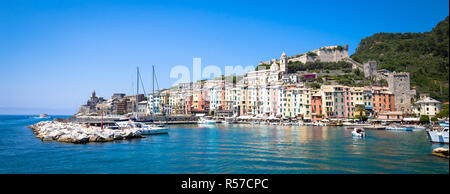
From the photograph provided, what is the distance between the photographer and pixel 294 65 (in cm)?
7694

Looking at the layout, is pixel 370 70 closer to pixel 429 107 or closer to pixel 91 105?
pixel 429 107

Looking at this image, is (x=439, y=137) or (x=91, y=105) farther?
(x=91, y=105)

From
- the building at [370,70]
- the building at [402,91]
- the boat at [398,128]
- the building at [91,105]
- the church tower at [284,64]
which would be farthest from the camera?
the building at [91,105]

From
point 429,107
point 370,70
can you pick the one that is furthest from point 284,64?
point 429,107

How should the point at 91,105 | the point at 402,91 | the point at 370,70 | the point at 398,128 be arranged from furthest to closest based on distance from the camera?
the point at 91,105
the point at 370,70
the point at 402,91
the point at 398,128

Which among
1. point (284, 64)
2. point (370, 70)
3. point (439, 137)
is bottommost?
point (439, 137)

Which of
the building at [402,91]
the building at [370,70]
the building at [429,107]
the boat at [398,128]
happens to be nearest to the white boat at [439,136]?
the boat at [398,128]

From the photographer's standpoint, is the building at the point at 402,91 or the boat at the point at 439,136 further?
the building at the point at 402,91

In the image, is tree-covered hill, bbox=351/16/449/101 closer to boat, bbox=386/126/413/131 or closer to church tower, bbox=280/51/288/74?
boat, bbox=386/126/413/131

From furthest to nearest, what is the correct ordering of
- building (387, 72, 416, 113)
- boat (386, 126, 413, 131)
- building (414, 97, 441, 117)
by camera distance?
building (387, 72, 416, 113), building (414, 97, 441, 117), boat (386, 126, 413, 131)

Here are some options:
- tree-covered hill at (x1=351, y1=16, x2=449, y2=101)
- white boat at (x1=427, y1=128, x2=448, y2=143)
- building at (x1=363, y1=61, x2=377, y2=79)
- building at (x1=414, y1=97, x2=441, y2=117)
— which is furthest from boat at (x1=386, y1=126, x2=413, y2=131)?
building at (x1=363, y1=61, x2=377, y2=79)

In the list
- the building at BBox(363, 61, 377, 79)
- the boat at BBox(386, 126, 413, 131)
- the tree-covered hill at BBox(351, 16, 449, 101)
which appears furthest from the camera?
the building at BBox(363, 61, 377, 79)

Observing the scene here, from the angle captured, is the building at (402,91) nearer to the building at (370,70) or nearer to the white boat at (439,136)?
the building at (370,70)

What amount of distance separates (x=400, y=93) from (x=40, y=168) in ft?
188
